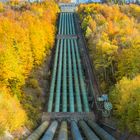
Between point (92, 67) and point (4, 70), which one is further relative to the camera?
point (92, 67)

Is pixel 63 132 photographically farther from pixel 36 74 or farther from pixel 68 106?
pixel 36 74

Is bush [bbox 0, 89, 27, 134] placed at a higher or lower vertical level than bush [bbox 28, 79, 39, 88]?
lower

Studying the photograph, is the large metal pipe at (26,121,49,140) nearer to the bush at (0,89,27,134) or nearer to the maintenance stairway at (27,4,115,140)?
the maintenance stairway at (27,4,115,140)

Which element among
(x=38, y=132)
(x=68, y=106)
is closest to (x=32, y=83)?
(x=68, y=106)

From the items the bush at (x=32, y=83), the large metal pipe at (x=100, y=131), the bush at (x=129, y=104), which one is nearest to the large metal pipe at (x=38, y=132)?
the large metal pipe at (x=100, y=131)

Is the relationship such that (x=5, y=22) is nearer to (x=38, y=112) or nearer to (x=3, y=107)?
(x=38, y=112)

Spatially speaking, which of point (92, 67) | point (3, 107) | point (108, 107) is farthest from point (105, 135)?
point (92, 67)

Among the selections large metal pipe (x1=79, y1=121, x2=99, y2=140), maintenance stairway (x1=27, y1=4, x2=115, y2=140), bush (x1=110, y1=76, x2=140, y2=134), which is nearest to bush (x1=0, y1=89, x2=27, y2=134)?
maintenance stairway (x1=27, y1=4, x2=115, y2=140)

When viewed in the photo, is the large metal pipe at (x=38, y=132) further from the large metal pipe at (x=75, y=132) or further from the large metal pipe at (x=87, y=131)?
the large metal pipe at (x=87, y=131)
